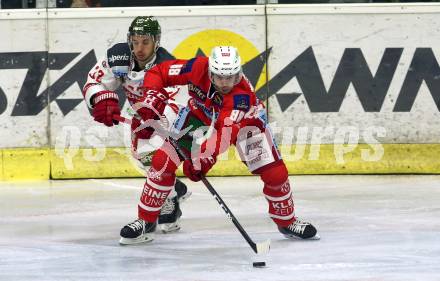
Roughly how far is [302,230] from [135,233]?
95cm

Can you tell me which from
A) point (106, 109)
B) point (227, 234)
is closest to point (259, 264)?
point (227, 234)

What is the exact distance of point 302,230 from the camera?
6660 millimetres

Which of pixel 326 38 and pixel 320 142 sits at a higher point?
pixel 326 38

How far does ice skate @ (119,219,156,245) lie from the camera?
6.57 meters

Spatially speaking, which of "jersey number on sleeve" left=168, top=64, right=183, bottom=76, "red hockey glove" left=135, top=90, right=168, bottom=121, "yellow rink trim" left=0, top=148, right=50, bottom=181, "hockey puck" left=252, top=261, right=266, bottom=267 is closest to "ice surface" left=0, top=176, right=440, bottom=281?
"hockey puck" left=252, top=261, right=266, bottom=267

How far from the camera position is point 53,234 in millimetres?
7020

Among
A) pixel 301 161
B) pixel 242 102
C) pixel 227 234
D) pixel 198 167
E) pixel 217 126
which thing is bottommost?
pixel 301 161

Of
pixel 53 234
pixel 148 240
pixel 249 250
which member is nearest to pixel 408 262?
pixel 249 250

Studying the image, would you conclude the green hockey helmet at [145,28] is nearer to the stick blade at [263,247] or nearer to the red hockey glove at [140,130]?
the red hockey glove at [140,130]

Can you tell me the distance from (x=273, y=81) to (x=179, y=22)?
91 cm

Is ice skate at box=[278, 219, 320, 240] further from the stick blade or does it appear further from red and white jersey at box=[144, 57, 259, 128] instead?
red and white jersey at box=[144, 57, 259, 128]

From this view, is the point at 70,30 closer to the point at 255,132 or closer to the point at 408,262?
the point at 255,132

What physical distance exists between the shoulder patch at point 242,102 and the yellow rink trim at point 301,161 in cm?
310

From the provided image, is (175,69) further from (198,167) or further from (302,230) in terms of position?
(302,230)
